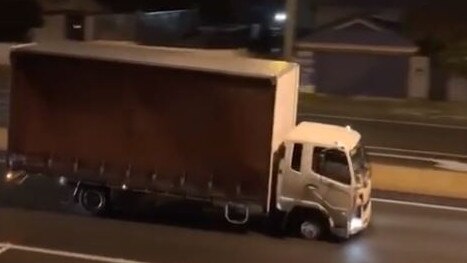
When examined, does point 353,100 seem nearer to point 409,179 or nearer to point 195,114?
point 409,179

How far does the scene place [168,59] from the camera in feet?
52.5

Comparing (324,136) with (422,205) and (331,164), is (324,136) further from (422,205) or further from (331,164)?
(422,205)

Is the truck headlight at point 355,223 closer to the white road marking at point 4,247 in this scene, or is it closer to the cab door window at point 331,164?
the cab door window at point 331,164

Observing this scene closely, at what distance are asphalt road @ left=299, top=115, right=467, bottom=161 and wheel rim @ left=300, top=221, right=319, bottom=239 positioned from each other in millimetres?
8733

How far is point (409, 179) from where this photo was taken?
19.2 m

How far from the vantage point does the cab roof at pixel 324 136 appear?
1540 cm

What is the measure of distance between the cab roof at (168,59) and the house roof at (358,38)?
1898 cm

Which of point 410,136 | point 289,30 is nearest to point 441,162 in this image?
point 410,136

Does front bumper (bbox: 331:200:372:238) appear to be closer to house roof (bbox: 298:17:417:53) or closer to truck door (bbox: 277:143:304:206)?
truck door (bbox: 277:143:304:206)

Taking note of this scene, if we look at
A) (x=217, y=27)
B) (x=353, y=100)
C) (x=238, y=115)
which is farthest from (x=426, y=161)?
(x=217, y=27)

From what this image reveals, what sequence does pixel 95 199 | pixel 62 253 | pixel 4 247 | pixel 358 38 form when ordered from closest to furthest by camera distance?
pixel 62 253
pixel 4 247
pixel 95 199
pixel 358 38

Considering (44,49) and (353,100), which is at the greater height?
(44,49)

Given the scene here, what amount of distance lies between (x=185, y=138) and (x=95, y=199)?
1708mm

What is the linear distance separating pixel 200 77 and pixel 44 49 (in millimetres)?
2371
